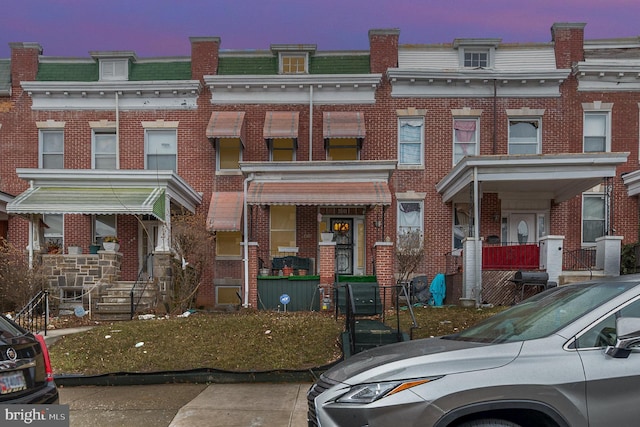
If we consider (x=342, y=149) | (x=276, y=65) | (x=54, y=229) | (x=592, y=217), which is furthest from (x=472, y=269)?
(x=54, y=229)

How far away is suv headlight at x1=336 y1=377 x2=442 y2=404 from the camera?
348 centimetres

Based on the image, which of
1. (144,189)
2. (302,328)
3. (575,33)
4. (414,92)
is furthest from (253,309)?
(575,33)

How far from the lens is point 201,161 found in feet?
58.3

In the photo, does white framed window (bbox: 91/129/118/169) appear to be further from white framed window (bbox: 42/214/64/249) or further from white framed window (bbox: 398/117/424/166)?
white framed window (bbox: 398/117/424/166)

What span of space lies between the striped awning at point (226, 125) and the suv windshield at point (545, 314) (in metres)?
13.3

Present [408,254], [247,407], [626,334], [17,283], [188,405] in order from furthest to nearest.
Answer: [408,254]
[17,283]
[188,405]
[247,407]
[626,334]

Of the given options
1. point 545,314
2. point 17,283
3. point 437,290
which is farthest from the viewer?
point 437,290

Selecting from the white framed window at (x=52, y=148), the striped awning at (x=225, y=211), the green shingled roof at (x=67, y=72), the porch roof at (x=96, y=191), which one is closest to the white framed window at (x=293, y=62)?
the striped awning at (x=225, y=211)

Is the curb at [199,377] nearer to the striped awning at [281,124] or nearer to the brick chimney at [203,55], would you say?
the striped awning at [281,124]

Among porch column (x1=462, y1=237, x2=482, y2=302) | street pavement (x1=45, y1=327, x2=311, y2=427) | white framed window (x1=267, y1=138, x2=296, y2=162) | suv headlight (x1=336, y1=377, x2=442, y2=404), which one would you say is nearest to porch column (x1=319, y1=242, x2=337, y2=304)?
porch column (x1=462, y1=237, x2=482, y2=302)

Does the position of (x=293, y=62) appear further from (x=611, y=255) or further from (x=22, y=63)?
(x=611, y=255)

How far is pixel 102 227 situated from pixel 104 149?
2.75 meters

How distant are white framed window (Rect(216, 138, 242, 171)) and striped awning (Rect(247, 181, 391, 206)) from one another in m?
2.92

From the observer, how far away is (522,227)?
57.0 ft
